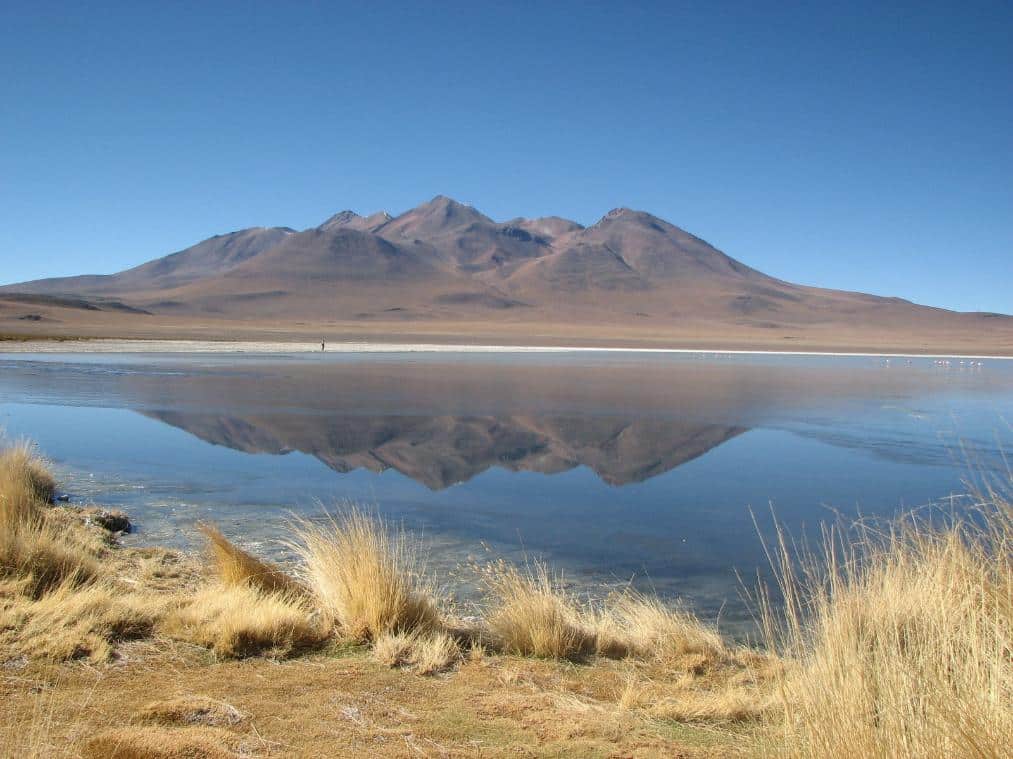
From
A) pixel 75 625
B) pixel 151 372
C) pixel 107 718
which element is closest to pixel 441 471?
pixel 75 625

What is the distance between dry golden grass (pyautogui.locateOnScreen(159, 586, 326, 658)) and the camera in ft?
15.6

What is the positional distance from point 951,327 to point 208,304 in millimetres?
123899

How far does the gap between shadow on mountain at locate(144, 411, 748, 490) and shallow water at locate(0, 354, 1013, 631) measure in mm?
61

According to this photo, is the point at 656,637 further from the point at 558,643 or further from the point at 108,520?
the point at 108,520

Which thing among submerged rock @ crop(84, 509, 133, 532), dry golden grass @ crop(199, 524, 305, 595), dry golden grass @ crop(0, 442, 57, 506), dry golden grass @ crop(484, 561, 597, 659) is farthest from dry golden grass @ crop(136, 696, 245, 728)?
submerged rock @ crop(84, 509, 133, 532)

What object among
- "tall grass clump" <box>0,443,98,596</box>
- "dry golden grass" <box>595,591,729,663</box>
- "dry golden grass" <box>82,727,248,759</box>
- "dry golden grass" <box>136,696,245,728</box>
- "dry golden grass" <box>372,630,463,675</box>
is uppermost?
"tall grass clump" <box>0,443,98,596</box>

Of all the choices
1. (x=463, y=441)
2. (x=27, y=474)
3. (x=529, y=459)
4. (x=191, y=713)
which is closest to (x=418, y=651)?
(x=191, y=713)

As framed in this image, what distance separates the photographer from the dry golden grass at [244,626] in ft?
15.6

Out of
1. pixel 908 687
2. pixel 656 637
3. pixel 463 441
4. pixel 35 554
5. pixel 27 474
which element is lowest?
pixel 656 637

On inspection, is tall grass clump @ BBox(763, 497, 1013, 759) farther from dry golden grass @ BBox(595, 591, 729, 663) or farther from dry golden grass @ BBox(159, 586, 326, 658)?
dry golden grass @ BBox(159, 586, 326, 658)

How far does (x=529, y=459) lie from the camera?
12.8 m

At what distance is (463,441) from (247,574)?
873 centimetres

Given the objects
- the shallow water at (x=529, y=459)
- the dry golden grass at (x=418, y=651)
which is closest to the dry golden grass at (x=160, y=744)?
the dry golden grass at (x=418, y=651)

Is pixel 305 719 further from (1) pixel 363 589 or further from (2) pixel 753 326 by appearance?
(2) pixel 753 326
